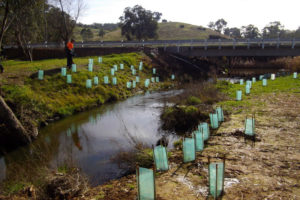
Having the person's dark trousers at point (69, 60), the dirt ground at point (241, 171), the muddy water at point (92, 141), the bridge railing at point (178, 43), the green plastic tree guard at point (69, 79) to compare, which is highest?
the bridge railing at point (178, 43)

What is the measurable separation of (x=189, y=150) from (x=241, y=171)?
4.24 ft

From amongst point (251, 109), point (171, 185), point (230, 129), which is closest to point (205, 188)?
point (171, 185)

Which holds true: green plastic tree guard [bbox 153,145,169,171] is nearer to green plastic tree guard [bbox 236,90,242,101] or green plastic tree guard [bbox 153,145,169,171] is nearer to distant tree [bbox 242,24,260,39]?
green plastic tree guard [bbox 236,90,242,101]

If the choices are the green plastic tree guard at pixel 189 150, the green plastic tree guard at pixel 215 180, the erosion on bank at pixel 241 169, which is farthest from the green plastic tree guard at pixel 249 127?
the green plastic tree guard at pixel 215 180

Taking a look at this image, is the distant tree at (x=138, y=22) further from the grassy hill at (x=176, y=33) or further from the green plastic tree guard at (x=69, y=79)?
the green plastic tree guard at (x=69, y=79)

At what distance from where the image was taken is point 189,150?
21.2ft

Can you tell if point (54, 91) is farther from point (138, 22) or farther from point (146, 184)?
point (138, 22)

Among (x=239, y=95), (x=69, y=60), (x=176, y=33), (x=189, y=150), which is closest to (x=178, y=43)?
(x=69, y=60)

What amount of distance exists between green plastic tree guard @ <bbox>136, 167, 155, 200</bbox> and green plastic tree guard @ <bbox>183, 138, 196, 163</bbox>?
6.29ft

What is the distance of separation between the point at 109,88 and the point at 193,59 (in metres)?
18.1

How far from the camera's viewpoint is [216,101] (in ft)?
45.9

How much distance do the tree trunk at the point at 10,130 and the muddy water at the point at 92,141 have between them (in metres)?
0.48

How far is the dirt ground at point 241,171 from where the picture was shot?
5066 millimetres

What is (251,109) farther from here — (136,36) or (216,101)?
(136,36)
